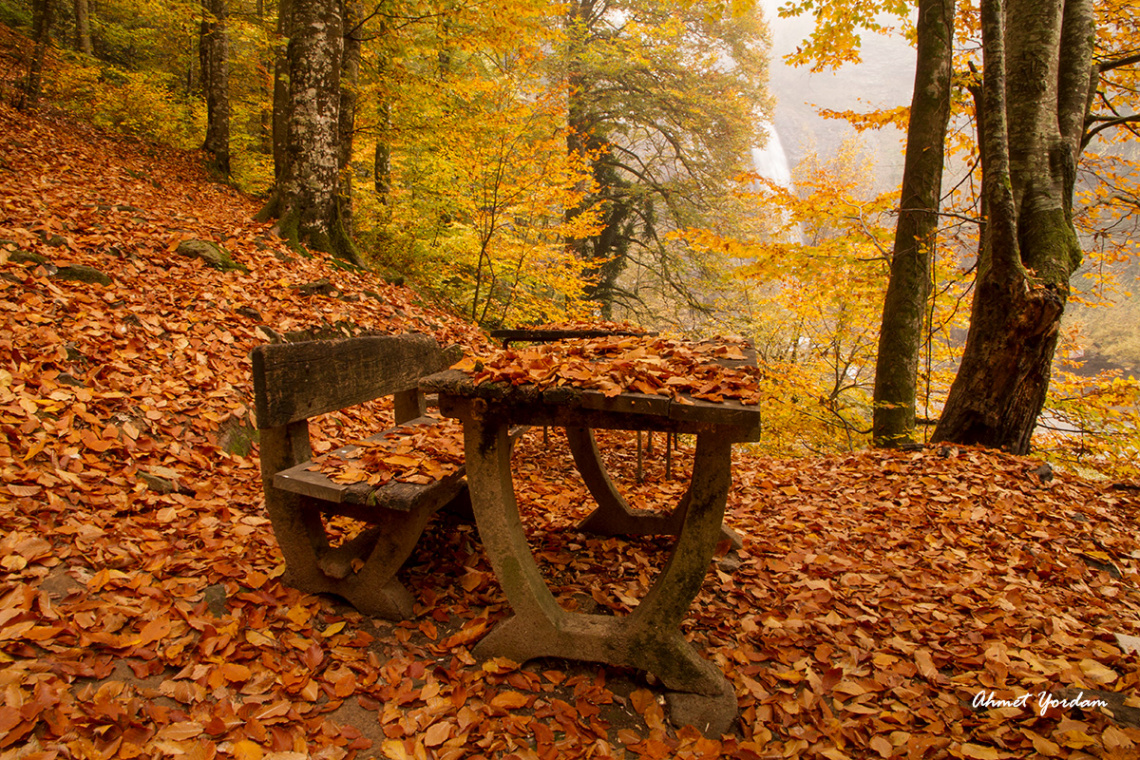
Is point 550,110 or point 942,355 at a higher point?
point 550,110

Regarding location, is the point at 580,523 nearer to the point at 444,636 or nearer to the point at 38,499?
the point at 444,636

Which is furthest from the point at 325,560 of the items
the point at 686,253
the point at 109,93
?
the point at 109,93

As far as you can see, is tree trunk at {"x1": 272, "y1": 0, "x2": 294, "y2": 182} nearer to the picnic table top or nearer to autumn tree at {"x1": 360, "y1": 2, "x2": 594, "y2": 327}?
autumn tree at {"x1": 360, "y1": 2, "x2": 594, "y2": 327}

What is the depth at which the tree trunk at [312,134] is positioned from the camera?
18.9 feet

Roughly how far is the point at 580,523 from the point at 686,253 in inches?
349

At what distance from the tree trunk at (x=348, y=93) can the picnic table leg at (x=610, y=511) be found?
5.76 metres

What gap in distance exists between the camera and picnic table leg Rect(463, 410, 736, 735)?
5.98 feet

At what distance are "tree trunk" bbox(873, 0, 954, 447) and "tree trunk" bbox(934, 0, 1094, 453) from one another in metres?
0.65

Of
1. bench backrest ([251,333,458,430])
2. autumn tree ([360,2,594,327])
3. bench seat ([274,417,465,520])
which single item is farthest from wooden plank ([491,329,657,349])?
autumn tree ([360,2,594,327])

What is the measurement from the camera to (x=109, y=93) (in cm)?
995

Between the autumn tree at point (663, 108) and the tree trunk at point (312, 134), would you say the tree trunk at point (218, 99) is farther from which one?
the autumn tree at point (663, 108)
